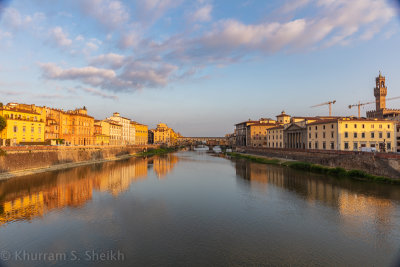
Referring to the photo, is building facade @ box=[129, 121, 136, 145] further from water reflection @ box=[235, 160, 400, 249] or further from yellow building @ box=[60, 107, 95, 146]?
water reflection @ box=[235, 160, 400, 249]

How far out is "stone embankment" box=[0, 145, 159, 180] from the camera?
35.4 m

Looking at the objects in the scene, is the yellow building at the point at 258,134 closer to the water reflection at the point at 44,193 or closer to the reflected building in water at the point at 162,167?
the reflected building in water at the point at 162,167

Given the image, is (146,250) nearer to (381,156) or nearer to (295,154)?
(381,156)

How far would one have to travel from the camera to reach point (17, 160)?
3706cm

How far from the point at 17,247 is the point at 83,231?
3603 millimetres

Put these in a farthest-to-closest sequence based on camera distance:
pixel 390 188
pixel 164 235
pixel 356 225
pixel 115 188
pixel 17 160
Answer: pixel 17 160
pixel 115 188
pixel 390 188
pixel 356 225
pixel 164 235

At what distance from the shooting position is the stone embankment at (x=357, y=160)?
1227 inches

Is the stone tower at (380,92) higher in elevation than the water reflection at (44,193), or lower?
higher

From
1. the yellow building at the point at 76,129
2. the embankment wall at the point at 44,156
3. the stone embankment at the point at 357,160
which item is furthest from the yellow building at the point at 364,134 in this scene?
the yellow building at the point at 76,129

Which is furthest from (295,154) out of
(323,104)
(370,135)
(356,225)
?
(323,104)

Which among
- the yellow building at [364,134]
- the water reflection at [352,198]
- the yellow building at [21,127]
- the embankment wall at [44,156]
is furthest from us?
the yellow building at [364,134]

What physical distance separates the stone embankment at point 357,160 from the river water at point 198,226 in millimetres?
5105

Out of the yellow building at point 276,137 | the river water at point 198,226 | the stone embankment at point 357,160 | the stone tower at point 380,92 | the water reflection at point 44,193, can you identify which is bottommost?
the river water at point 198,226

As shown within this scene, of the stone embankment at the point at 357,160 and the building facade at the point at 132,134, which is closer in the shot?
the stone embankment at the point at 357,160
